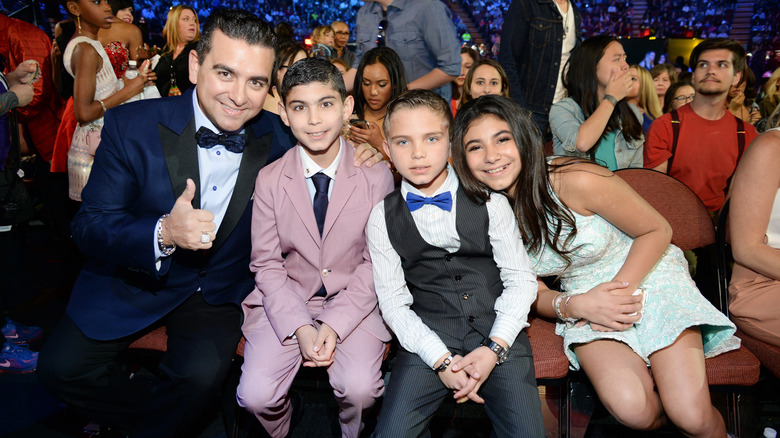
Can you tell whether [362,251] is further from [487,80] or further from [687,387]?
[487,80]

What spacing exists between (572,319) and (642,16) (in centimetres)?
1234

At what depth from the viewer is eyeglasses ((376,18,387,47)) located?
3.69m

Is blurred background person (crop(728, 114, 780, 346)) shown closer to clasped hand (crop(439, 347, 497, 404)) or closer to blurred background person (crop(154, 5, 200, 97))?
clasped hand (crop(439, 347, 497, 404))

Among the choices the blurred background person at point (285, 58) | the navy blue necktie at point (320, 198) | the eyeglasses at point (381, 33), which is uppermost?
the eyeglasses at point (381, 33)

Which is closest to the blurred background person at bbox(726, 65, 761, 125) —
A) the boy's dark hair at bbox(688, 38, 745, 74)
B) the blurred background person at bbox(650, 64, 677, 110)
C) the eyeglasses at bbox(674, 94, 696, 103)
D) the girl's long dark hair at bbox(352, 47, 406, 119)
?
the eyeglasses at bbox(674, 94, 696, 103)

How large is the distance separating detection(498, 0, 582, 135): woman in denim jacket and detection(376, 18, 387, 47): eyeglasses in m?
0.90

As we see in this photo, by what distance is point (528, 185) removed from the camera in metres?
2.01

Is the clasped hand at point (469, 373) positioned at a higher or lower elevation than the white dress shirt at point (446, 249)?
lower

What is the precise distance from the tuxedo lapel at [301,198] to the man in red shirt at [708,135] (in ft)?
7.75

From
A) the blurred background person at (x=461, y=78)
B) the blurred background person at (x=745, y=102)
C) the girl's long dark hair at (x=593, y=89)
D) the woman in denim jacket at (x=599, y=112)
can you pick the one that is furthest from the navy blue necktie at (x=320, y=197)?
the blurred background person at (x=745, y=102)

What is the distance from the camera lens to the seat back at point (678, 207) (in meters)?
2.27

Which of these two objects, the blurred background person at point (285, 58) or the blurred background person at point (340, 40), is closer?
the blurred background person at point (285, 58)

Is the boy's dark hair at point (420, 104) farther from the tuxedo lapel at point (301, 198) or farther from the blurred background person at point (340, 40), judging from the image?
the blurred background person at point (340, 40)

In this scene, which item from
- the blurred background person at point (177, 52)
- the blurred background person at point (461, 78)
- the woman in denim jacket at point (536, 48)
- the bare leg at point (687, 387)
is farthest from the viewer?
the blurred background person at point (461, 78)
